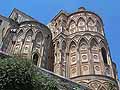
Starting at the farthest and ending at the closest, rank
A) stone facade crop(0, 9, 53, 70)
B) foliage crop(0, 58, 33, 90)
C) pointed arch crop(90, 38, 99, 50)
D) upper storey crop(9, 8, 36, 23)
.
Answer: upper storey crop(9, 8, 36, 23) → pointed arch crop(90, 38, 99, 50) → stone facade crop(0, 9, 53, 70) → foliage crop(0, 58, 33, 90)

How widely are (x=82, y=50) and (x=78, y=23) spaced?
3.76 metres

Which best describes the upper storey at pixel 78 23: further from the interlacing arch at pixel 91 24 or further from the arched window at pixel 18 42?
the arched window at pixel 18 42

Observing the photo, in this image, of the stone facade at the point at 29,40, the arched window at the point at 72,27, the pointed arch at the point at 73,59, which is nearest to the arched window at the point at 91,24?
the arched window at the point at 72,27

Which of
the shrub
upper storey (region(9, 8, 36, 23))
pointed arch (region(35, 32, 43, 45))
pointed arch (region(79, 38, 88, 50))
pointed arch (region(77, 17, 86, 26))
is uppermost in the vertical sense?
upper storey (region(9, 8, 36, 23))

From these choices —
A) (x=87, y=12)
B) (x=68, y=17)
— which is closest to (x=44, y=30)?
(x=68, y=17)

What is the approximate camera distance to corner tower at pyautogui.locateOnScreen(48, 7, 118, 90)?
67.2 feet

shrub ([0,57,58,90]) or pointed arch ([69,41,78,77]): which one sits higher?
pointed arch ([69,41,78,77])

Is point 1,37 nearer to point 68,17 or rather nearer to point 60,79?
point 68,17

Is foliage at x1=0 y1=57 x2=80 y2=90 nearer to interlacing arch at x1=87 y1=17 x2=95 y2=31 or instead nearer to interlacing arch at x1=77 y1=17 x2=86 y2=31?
interlacing arch at x1=77 y1=17 x2=86 y2=31

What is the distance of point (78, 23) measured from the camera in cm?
2534

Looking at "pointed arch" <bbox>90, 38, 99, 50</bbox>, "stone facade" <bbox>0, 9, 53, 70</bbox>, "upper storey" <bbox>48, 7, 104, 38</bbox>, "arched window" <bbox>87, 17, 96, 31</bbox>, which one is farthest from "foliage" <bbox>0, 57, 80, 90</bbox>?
"arched window" <bbox>87, 17, 96, 31</bbox>

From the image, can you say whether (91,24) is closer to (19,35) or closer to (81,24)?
(81,24)

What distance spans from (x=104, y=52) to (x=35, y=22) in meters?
7.92

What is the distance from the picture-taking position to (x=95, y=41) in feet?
76.9
